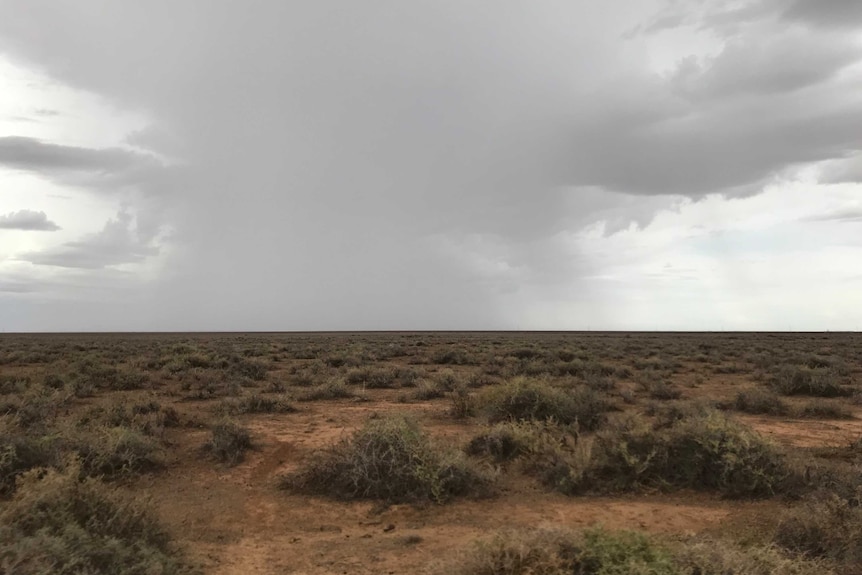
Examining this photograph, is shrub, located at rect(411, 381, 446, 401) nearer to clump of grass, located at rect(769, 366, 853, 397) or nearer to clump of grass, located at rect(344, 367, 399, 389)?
clump of grass, located at rect(344, 367, 399, 389)

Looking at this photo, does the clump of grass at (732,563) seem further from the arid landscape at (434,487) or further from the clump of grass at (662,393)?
the clump of grass at (662,393)

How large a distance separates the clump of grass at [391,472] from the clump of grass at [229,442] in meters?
1.65

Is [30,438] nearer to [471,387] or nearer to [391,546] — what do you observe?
[391,546]

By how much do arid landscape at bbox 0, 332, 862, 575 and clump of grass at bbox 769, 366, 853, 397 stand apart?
11.4 feet

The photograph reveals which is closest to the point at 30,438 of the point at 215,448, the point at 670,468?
the point at 215,448

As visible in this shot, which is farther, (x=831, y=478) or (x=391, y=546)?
(x=831, y=478)

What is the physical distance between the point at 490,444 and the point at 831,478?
465 cm

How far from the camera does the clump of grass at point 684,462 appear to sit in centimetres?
748

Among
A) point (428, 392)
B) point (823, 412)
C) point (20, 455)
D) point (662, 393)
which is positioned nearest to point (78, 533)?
point (20, 455)

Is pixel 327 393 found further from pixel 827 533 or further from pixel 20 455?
pixel 827 533

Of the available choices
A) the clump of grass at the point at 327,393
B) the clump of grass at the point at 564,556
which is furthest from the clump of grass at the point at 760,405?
the clump of grass at the point at 564,556

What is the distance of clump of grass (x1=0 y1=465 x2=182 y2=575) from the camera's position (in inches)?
154

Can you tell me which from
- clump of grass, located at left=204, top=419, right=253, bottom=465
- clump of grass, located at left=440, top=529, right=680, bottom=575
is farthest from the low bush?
clump of grass, located at left=204, top=419, right=253, bottom=465

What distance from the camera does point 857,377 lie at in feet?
68.6
